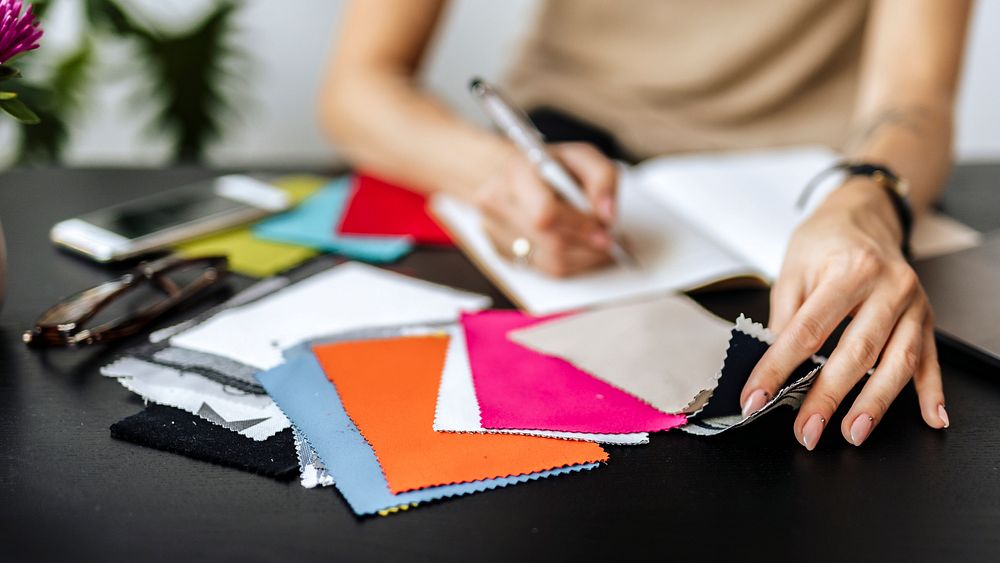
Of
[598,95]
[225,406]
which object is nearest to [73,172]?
[225,406]

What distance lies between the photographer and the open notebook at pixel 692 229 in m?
0.94

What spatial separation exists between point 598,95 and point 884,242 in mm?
815

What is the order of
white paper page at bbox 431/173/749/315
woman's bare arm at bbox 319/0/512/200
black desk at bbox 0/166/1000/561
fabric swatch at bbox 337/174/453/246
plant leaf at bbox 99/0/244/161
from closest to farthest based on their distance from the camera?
black desk at bbox 0/166/1000/561, white paper page at bbox 431/173/749/315, fabric swatch at bbox 337/174/453/246, woman's bare arm at bbox 319/0/512/200, plant leaf at bbox 99/0/244/161

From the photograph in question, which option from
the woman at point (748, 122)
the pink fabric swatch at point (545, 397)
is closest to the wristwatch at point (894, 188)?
the woman at point (748, 122)

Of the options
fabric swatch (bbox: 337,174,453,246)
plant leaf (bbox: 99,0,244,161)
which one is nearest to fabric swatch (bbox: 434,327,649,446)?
fabric swatch (bbox: 337,174,453,246)

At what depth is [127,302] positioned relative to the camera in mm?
889

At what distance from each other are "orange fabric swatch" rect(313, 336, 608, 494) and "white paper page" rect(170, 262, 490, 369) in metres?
0.07

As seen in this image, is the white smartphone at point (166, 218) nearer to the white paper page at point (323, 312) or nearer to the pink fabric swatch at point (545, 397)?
the white paper page at point (323, 312)

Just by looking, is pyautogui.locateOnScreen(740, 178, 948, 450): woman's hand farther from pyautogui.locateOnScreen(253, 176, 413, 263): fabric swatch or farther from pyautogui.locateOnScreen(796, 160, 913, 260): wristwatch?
pyautogui.locateOnScreen(253, 176, 413, 263): fabric swatch

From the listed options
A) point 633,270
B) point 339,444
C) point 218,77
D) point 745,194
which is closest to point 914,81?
point 745,194

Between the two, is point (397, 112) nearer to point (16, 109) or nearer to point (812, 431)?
point (16, 109)

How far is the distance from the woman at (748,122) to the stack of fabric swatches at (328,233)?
0.08 meters

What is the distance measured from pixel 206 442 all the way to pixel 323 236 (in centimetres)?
44

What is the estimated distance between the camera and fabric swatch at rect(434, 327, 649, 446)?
2.15 feet
